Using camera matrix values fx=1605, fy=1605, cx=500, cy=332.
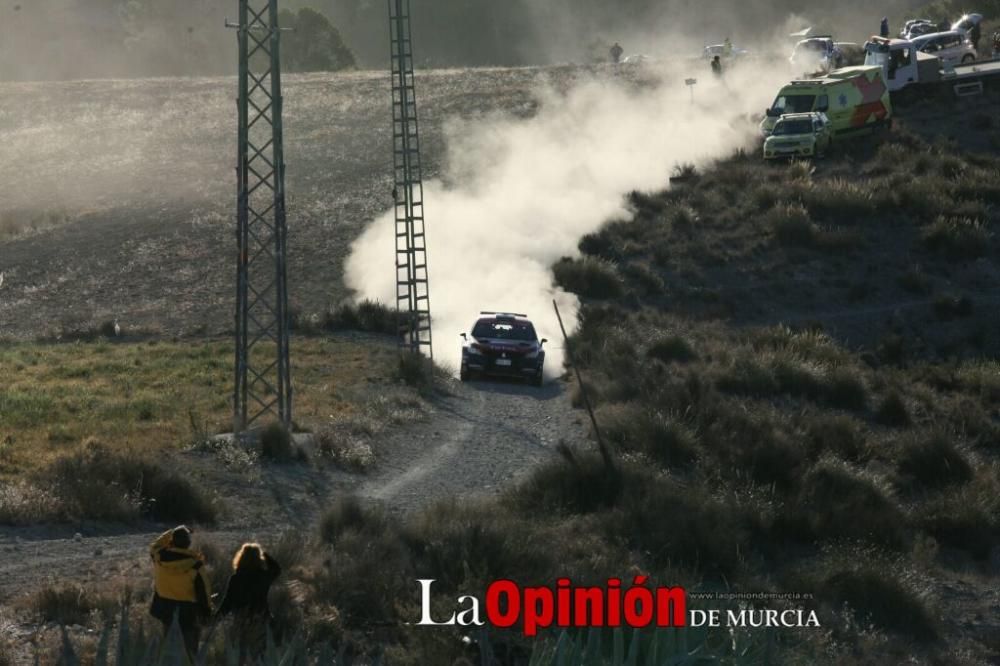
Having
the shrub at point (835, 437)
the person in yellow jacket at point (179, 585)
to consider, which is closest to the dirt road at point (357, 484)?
the person in yellow jacket at point (179, 585)

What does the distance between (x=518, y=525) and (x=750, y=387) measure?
14.2m

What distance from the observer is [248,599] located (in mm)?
12766

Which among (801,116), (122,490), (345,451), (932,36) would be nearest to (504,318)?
(345,451)

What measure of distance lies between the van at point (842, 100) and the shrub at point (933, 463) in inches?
1001

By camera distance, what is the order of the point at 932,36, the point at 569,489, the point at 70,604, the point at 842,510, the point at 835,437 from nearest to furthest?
1. the point at 70,604
2. the point at 569,489
3. the point at 842,510
4. the point at 835,437
5. the point at 932,36

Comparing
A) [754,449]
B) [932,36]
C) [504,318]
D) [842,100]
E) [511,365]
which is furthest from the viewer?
[932,36]

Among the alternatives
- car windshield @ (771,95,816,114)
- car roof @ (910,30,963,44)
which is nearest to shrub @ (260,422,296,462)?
car windshield @ (771,95,816,114)

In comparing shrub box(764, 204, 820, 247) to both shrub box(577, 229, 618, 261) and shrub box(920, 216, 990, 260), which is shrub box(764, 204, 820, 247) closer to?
shrub box(920, 216, 990, 260)

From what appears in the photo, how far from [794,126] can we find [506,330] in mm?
20775

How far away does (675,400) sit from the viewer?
28.6 meters

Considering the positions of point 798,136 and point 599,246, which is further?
point 798,136

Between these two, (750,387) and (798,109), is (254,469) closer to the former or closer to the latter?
(750,387)

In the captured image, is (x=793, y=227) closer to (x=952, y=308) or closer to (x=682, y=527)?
(x=952, y=308)

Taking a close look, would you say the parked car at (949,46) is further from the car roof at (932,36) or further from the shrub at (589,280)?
the shrub at (589,280)
